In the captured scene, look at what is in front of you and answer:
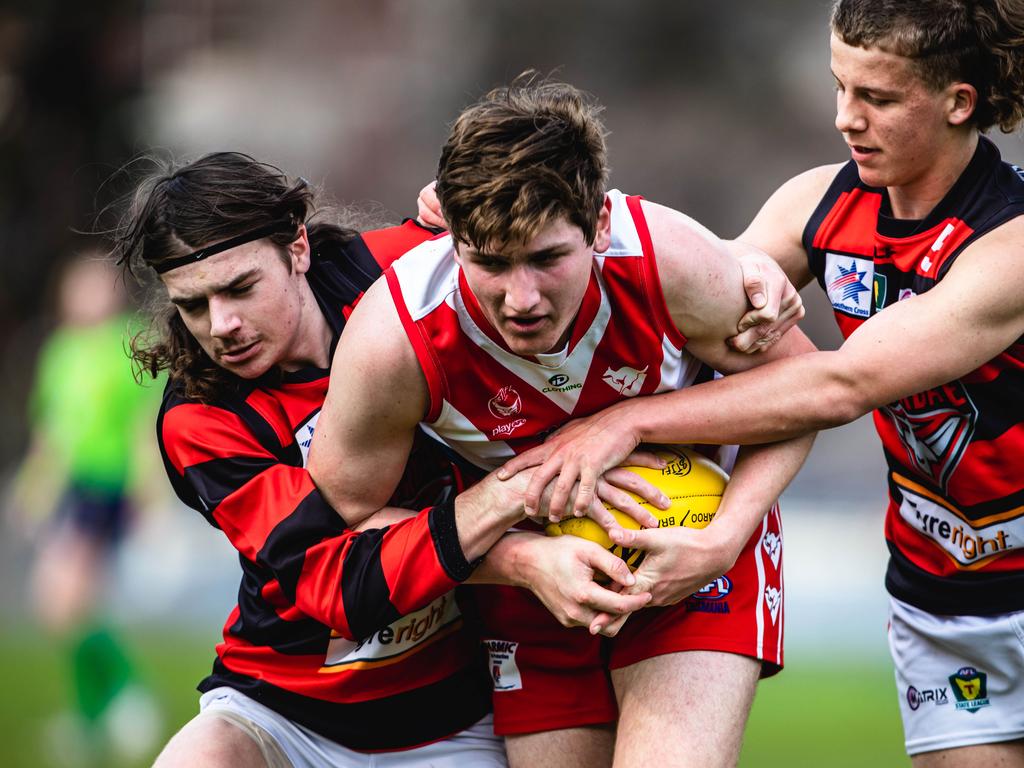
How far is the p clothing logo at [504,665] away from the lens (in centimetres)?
381

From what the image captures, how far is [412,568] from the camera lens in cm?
344

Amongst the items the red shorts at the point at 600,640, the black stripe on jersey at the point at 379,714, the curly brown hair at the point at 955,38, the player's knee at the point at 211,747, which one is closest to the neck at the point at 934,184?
the curly brown hair at the point at 955,38

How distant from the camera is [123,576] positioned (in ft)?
36.9

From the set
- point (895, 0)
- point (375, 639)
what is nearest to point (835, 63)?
point (895, 0)

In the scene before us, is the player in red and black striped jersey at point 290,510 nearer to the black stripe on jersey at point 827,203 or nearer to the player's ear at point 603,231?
the player's ear at point 603,231

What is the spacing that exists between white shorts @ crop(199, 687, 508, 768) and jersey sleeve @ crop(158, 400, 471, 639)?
0.96 ft

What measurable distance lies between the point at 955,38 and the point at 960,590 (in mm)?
1597

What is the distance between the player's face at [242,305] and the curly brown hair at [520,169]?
0.69 metres

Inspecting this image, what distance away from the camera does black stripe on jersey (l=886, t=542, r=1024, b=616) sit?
3.93 metres

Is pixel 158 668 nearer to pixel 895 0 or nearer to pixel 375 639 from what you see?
pixel 375 639

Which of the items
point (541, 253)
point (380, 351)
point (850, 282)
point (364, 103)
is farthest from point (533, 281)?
point (364, 103)

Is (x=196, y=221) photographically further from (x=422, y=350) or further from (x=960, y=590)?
(x=960, y=590)

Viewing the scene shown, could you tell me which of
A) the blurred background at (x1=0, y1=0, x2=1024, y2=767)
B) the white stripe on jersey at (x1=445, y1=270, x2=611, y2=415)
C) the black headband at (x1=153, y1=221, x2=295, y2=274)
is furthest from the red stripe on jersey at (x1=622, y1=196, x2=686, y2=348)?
the blurred background at (x1=0, y1=0, x2=1024, y2=767)

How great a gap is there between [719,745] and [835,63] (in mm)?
1823
